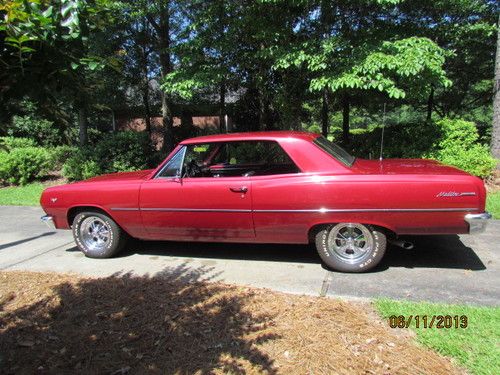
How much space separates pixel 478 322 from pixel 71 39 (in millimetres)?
3392

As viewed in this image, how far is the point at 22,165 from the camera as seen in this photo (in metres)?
12.0

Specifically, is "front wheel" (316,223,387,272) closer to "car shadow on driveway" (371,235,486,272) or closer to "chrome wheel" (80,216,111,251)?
"car shadow on driveway" (371,235,486,272)

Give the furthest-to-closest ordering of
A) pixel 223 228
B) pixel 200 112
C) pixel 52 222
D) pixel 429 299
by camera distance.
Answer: pixel 200 112 → pixel 52 222 → pixel 223 228 → pixel 429 299

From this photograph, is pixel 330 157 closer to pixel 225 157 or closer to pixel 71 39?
pixel 225 157

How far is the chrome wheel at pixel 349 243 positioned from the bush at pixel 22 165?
10937 millimetres

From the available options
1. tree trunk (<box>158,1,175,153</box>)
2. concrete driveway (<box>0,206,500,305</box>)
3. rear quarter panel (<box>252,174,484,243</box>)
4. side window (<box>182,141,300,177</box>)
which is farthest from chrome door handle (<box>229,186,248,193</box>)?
tree trunk (<box>158,1,175,153</box>)

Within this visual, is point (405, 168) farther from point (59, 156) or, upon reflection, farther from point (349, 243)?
point (59, 156)

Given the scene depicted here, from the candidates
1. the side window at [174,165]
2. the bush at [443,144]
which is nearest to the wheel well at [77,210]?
the side window at [174,165]

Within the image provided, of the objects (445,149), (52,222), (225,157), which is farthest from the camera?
(445,149)

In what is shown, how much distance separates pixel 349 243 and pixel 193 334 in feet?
6.54

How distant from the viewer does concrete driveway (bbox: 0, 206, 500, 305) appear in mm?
3883

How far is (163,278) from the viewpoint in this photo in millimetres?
4438

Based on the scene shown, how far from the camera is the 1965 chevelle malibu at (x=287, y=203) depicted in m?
3.95

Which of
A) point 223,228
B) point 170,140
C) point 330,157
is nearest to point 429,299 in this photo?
point 330,157
